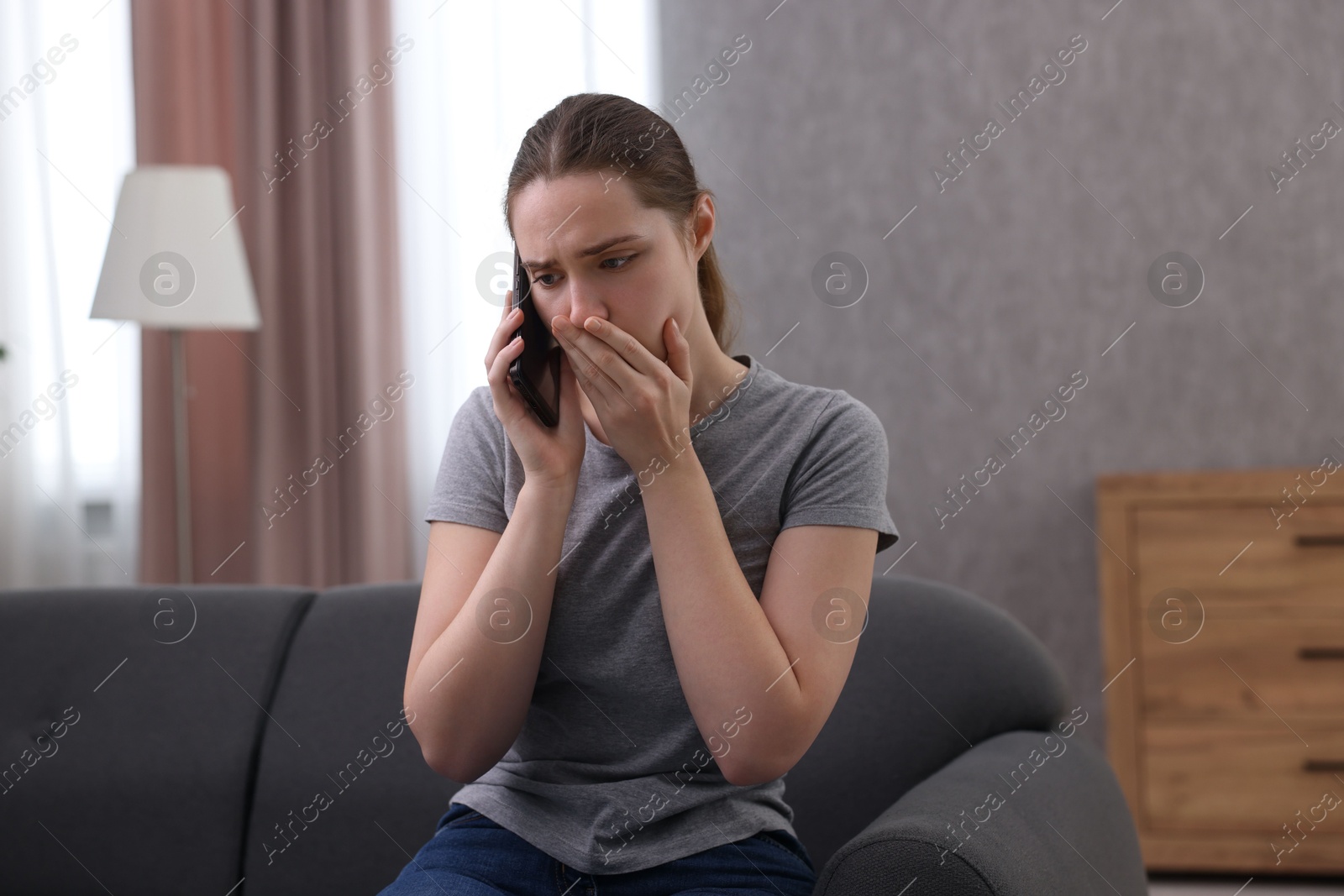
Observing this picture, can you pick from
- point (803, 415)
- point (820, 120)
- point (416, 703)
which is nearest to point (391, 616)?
point (416, 703)

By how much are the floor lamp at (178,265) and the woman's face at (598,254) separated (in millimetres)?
1545

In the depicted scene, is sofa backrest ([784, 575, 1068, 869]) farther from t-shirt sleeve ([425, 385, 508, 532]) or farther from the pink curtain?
the pink curtain

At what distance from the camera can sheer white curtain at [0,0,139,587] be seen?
2.58m

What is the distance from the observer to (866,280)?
2729mm

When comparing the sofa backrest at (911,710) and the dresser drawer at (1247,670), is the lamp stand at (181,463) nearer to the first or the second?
the sofa backrest at (911,710)

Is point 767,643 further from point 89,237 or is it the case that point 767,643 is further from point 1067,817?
point 89,237

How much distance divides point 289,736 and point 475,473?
19.9 inches

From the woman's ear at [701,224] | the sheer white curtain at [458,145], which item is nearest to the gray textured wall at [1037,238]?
the sheer white curtain at [458,145]

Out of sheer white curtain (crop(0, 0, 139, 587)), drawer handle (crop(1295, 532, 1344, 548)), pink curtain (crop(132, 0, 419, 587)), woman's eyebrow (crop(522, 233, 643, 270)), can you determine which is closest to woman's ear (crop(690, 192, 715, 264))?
woman's eyebrow (crop(522, 233, 643, 270))

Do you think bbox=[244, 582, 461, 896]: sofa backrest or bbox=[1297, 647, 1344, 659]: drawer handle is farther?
bbox=[1297, 647, 1344, 659]: drawer handle

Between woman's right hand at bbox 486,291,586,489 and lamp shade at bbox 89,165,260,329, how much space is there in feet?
5.01

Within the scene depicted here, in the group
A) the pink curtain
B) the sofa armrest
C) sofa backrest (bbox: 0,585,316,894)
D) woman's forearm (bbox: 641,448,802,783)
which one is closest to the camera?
the sofa armrest

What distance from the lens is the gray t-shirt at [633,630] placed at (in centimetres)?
100

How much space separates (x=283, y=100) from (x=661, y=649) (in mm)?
2226
